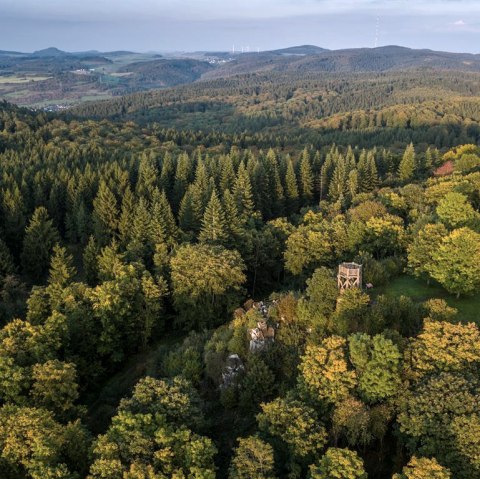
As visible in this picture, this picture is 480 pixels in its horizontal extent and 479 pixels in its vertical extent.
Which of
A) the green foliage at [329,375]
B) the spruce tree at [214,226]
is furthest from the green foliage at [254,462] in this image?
the spruce tree at [214,226]

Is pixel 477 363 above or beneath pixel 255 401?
above

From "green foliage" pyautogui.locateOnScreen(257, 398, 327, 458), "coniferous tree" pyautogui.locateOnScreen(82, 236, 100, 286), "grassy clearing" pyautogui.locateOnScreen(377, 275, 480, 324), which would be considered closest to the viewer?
"green foliage" pyautogui.locateOnScreen(257, 398, 327, 458)

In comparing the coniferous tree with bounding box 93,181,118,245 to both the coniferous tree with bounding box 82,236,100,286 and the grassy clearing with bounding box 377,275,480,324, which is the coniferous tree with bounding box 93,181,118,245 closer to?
the coniferous tree with bounding box 82,236,100,286

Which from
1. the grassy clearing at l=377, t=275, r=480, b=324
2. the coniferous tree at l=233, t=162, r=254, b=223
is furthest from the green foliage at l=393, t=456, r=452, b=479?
the coniferous tree at l=233, t=162, r=254, b=223

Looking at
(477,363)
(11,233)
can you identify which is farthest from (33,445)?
(11,233)

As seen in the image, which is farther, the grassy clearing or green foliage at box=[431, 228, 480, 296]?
green foliage at box=[431, 228, 480, 296]

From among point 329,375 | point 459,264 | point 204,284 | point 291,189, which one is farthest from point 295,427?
point 291,189

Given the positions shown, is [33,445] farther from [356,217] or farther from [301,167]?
[301,167]
